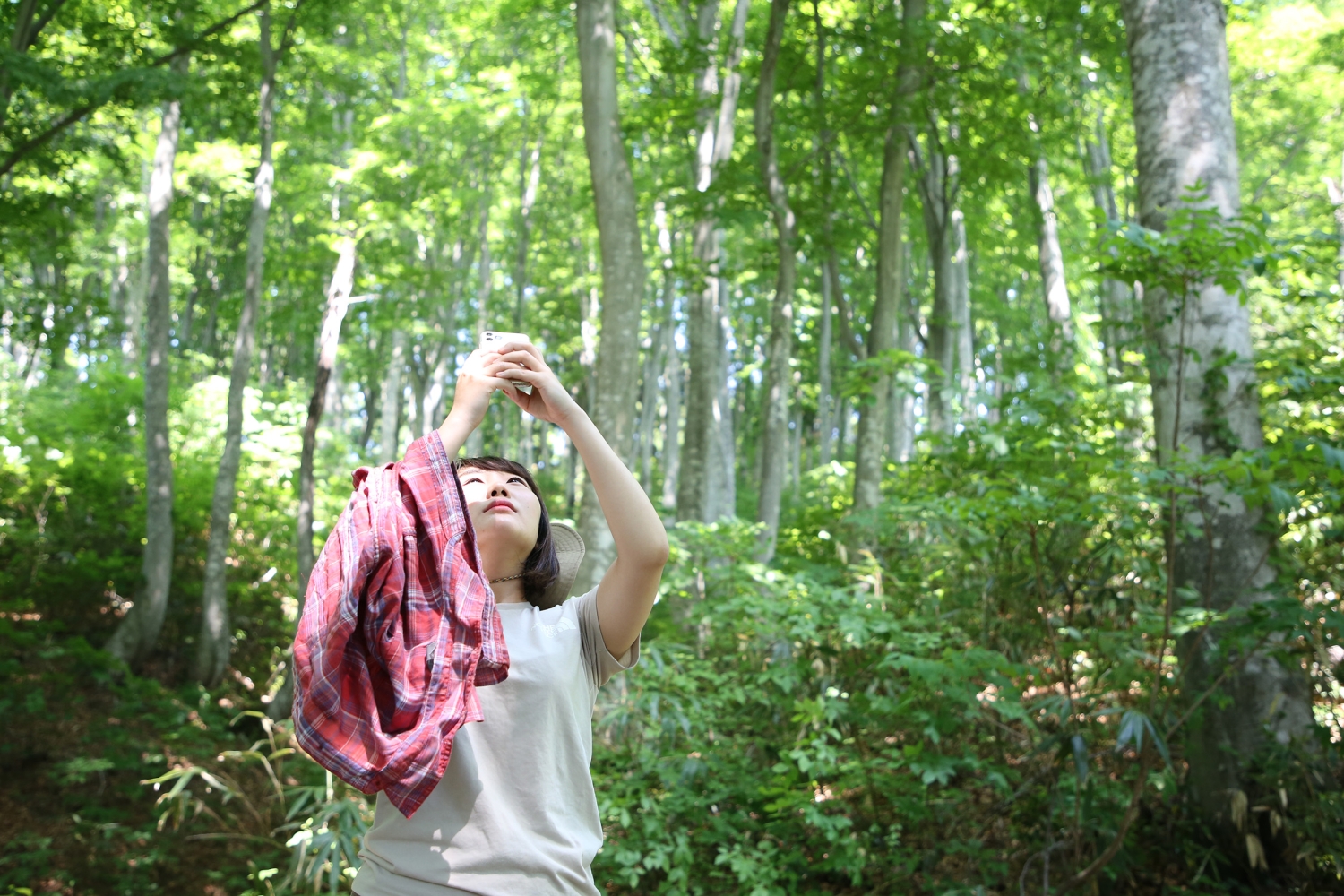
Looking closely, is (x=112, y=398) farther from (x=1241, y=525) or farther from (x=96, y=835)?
(x=1241, y=525)

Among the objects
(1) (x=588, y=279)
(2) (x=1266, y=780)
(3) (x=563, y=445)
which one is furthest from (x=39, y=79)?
(3) (x=563, y=445)

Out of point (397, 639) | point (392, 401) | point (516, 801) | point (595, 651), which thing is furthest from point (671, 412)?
point (397, 639)

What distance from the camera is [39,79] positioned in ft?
19.7

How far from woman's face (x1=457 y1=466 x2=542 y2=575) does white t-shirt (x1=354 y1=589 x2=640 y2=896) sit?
123 mm

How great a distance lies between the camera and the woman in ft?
5.25

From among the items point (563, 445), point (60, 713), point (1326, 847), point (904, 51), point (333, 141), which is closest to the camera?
point (1326, 847)

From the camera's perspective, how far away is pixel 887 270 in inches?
343

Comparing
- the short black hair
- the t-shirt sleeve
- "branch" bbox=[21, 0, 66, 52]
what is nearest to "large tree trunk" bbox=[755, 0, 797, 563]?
the short black hair

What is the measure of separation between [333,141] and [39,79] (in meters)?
8.51

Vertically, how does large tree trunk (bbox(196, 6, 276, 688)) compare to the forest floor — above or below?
above

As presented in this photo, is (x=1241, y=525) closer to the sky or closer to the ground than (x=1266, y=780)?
closer to the sky

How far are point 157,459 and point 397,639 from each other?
10394 millimetres

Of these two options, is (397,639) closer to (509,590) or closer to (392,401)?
(509,590)

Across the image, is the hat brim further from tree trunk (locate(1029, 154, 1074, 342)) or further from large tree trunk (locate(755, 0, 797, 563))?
tree trunk (locate(1029, 154, 1074, 342))
